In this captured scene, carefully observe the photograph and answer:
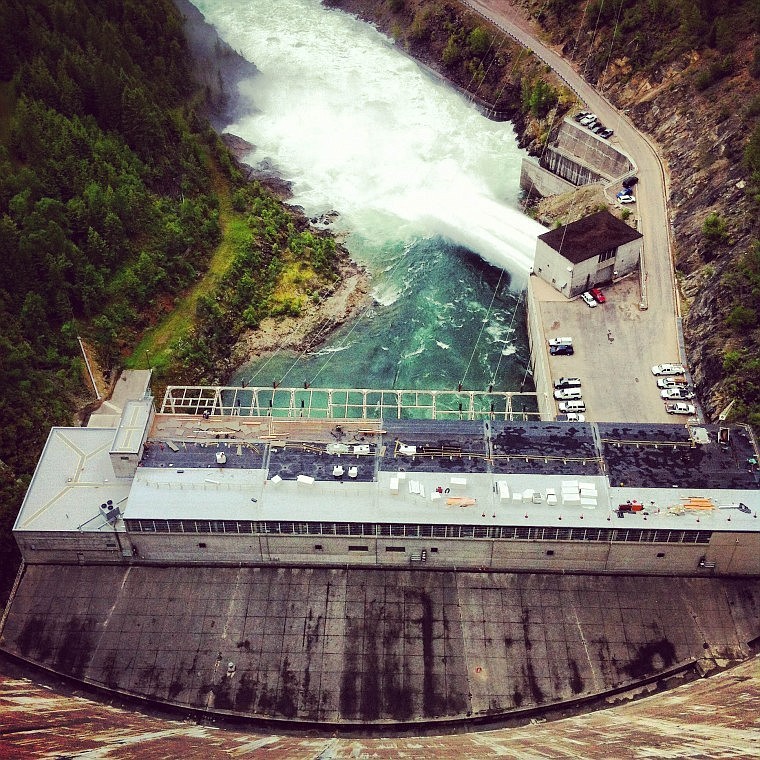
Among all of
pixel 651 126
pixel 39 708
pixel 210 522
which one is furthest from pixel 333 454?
pixel 651 126

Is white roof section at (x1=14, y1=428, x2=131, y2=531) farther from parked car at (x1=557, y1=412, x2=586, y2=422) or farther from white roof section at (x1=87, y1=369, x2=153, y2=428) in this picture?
parked car at (x1=557, y1=412, x2=586, y2=422)

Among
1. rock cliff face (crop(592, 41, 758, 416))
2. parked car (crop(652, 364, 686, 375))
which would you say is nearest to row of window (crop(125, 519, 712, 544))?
rock cliff face (crop(592, 41, 758, 416))

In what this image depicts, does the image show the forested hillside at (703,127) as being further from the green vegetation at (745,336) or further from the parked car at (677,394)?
the parked car at (677,394)

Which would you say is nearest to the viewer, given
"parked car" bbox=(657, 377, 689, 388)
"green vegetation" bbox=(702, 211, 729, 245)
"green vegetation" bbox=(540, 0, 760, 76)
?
"parked car" bbox=(657, 377, 689, 388)

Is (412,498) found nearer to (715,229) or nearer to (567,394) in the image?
(567,394)

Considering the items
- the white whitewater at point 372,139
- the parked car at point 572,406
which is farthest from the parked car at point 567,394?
the white whitewater at point 372,139

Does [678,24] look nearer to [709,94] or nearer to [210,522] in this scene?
[709,94]
